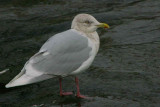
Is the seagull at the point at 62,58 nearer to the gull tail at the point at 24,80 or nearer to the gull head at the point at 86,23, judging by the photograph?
the gull tail at the point at 24,80

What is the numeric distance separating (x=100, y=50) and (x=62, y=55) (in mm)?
2256

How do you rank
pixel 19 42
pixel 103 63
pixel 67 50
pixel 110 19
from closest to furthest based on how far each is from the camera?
pixel 67 50 → pixel 103 63 → pixel 19 42 → pixel 110 19

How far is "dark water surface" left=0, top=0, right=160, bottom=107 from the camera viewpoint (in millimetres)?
5973

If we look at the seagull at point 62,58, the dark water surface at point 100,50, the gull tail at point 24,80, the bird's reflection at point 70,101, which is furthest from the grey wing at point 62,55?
the dark water surface at point 100,50

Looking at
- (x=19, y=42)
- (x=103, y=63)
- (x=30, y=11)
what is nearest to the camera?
(x=103, y=63)

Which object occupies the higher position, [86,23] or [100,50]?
[86,23]

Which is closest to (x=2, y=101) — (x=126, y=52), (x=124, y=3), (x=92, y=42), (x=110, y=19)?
(x=92, y=42)

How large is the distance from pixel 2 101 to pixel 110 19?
465 centimetres

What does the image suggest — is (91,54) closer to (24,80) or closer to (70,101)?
(70,101)

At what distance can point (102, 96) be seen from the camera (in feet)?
19.5

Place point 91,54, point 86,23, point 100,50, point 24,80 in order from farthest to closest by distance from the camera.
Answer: point 100,50, point 86,23, point 91,54, point 24,80

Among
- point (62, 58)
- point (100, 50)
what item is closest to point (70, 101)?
point (62, 58)

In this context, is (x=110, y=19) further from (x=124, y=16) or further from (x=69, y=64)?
(x=69, y=64)

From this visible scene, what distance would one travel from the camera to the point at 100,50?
8.05 m
